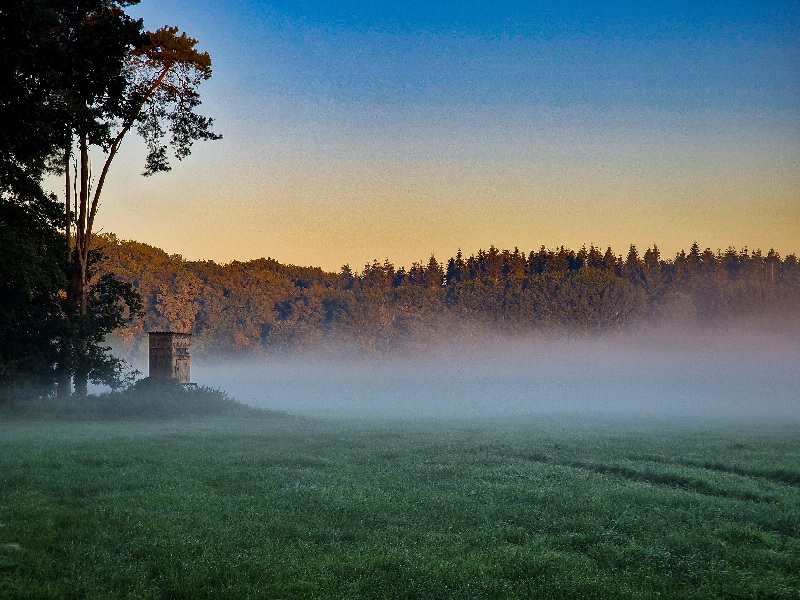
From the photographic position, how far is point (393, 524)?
14055mm

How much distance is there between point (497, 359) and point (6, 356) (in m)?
102

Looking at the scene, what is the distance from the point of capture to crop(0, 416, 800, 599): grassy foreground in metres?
10.5

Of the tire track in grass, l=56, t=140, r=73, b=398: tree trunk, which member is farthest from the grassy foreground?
l=56, t=140, r=73, b=398: tree trunk

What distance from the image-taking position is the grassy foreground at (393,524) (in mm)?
10547

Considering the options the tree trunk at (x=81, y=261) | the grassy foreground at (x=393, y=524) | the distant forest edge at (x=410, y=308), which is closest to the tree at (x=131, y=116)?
the tree trunk at (x=81, y=261)

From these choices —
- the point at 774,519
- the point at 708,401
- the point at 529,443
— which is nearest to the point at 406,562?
the point at 774,519

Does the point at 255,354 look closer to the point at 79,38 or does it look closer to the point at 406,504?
the point at 79,38

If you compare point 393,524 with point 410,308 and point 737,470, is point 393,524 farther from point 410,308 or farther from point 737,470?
point 410,308

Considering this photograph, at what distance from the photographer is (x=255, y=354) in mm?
→ 149625

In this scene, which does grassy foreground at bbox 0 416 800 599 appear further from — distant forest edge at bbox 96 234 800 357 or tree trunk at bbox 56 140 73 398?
distant forest edge at bbox 96 234 800 357

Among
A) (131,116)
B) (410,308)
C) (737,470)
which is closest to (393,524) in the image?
(737,470)

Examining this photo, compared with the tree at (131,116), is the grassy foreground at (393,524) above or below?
below

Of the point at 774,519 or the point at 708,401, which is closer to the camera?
the point at 774,519

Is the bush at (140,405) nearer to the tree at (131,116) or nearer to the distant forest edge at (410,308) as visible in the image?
the tree at (131,116)
